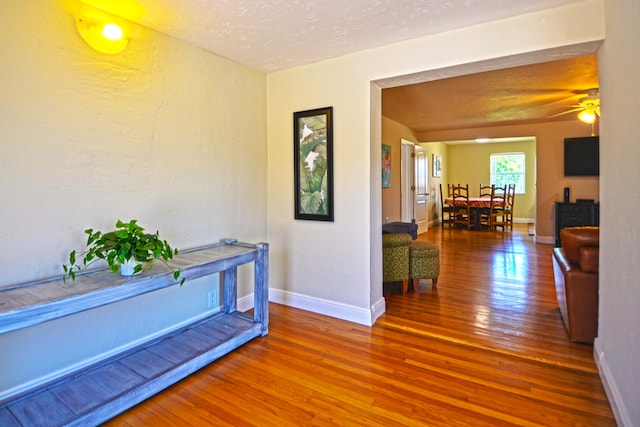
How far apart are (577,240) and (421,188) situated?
18.9 feet

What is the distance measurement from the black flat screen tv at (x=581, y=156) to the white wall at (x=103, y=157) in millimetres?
6088

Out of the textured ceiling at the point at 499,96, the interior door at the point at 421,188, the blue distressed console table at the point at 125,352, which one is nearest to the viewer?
the blue distressed console table at the point at 125,352

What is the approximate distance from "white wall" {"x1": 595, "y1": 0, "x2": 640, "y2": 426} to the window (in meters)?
8.69

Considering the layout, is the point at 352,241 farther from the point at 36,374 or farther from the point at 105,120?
the point at 36,374

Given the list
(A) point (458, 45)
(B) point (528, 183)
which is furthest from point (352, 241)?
(B) point (528, 183)

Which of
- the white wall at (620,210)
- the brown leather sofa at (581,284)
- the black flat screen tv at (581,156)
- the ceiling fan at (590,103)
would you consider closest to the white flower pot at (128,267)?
the white wall at (620,210)

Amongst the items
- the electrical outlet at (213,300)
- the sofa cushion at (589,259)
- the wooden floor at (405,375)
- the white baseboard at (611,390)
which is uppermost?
the sofa cushion at (589,259)

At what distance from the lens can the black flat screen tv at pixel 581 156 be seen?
19.7ft

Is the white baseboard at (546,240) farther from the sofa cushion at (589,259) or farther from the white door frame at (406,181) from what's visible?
the sofa cushion at (589,259)

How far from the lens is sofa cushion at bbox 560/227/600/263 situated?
2342 mm

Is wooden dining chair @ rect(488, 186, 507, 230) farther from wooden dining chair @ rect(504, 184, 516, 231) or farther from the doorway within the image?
the doorway

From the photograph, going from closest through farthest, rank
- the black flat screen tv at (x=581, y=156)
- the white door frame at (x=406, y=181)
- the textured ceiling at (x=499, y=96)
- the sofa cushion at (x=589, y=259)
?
1. the sofa cushion at (x=589, y=259)
2. the textured ceiling at (x=499, y=96)
3. the black flat screen tv at (x=581, y=156)
4. the white door frame at (x=406, y=181)

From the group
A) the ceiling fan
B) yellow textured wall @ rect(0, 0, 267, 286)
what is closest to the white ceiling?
yellow textured wall @ rect(0, 0, 267, 286)

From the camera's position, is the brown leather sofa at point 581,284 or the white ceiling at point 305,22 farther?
the brown leather sofa at point 581,284
